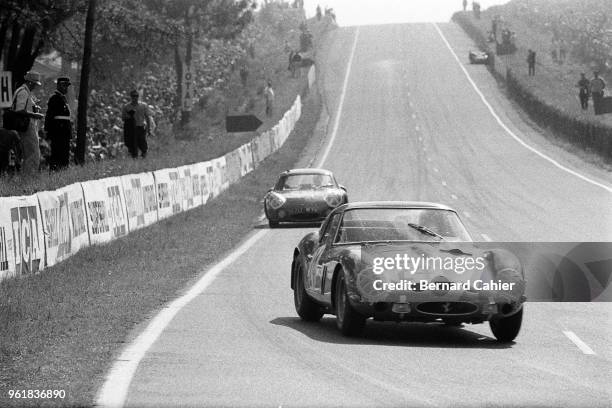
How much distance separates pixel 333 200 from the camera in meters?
28.4

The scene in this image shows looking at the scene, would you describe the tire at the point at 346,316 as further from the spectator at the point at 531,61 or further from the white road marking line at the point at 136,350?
the spectator at the point at 531,61

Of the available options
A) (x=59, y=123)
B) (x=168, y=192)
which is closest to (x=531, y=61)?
(x=168, y=192)

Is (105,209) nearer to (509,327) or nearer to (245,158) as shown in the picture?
(509,327)

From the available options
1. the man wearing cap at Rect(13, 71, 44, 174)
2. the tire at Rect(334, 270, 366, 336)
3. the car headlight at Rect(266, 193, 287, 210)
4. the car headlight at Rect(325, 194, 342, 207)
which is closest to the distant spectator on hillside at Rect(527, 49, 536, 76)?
the car headlight at Rect(325, 194, 342, 207)

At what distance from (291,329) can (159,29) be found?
117ft

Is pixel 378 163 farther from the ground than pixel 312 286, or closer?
closer

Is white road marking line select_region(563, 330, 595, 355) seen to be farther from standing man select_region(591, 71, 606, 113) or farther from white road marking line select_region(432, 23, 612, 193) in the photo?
standing man select_region(591, 71, 606, 113)

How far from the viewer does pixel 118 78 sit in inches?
2667

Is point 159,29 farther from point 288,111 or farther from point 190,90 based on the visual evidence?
point 288,111

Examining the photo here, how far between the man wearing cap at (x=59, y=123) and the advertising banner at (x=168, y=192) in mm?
2127

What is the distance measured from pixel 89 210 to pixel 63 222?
6.33 ft

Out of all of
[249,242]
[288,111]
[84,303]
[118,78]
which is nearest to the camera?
[84,303]

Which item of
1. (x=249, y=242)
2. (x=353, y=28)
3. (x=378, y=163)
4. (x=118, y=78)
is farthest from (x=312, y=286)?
(x=353, y=28)

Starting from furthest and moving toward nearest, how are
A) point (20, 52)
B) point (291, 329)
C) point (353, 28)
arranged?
1. point (353, 28)
2. point (20, 52)
3. point (291, 329)
